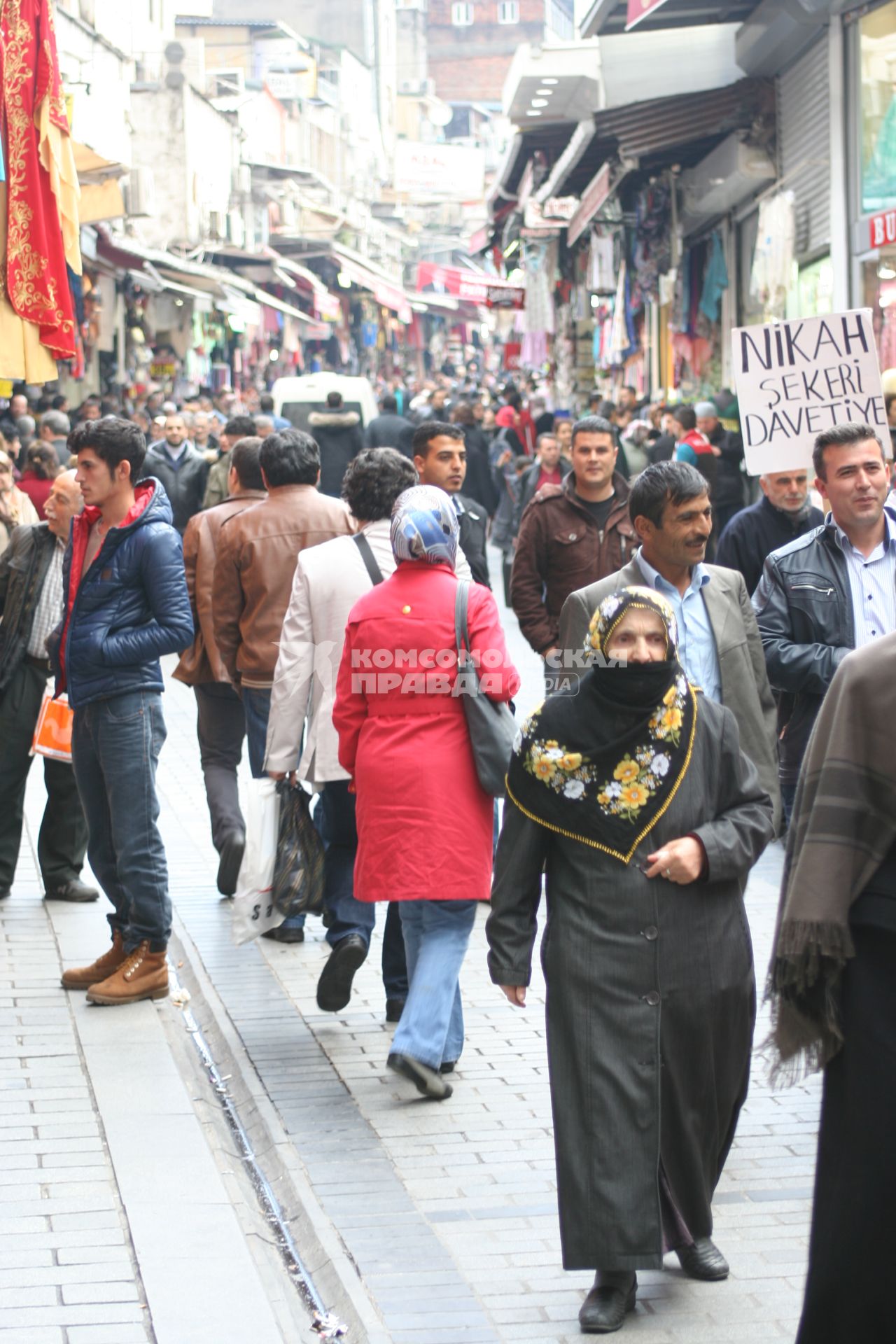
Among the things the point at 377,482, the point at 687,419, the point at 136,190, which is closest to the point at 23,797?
the point at 377,482

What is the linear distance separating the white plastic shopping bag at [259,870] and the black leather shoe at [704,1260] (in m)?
2.37

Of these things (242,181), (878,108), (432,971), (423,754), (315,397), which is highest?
(242,181)

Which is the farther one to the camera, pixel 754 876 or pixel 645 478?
pixel 754 876

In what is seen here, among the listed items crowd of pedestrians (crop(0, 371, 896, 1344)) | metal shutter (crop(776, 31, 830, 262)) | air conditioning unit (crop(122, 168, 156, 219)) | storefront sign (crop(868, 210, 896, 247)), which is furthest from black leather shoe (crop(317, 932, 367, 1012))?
air conditioning unit (crop(122, 168, 156, 219))

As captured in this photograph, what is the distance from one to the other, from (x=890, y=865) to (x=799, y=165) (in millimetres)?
13674

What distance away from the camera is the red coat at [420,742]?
543 cm

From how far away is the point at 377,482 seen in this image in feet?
20.6

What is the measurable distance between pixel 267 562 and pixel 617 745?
3.85 metres

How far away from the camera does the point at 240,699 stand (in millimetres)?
8336

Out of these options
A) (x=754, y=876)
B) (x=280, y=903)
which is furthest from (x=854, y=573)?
(x=754, y=876)

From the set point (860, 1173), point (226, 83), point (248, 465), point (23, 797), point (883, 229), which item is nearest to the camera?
point (860, 1173)

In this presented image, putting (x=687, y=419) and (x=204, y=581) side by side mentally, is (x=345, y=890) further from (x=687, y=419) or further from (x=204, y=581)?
(x=687, y=419)

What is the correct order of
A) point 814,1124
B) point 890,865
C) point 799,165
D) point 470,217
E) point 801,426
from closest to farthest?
point 890,865 → point 814,1124 → point 801,426 → point 799,165 → point 470,217

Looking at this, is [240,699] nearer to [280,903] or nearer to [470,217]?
[280,903]
